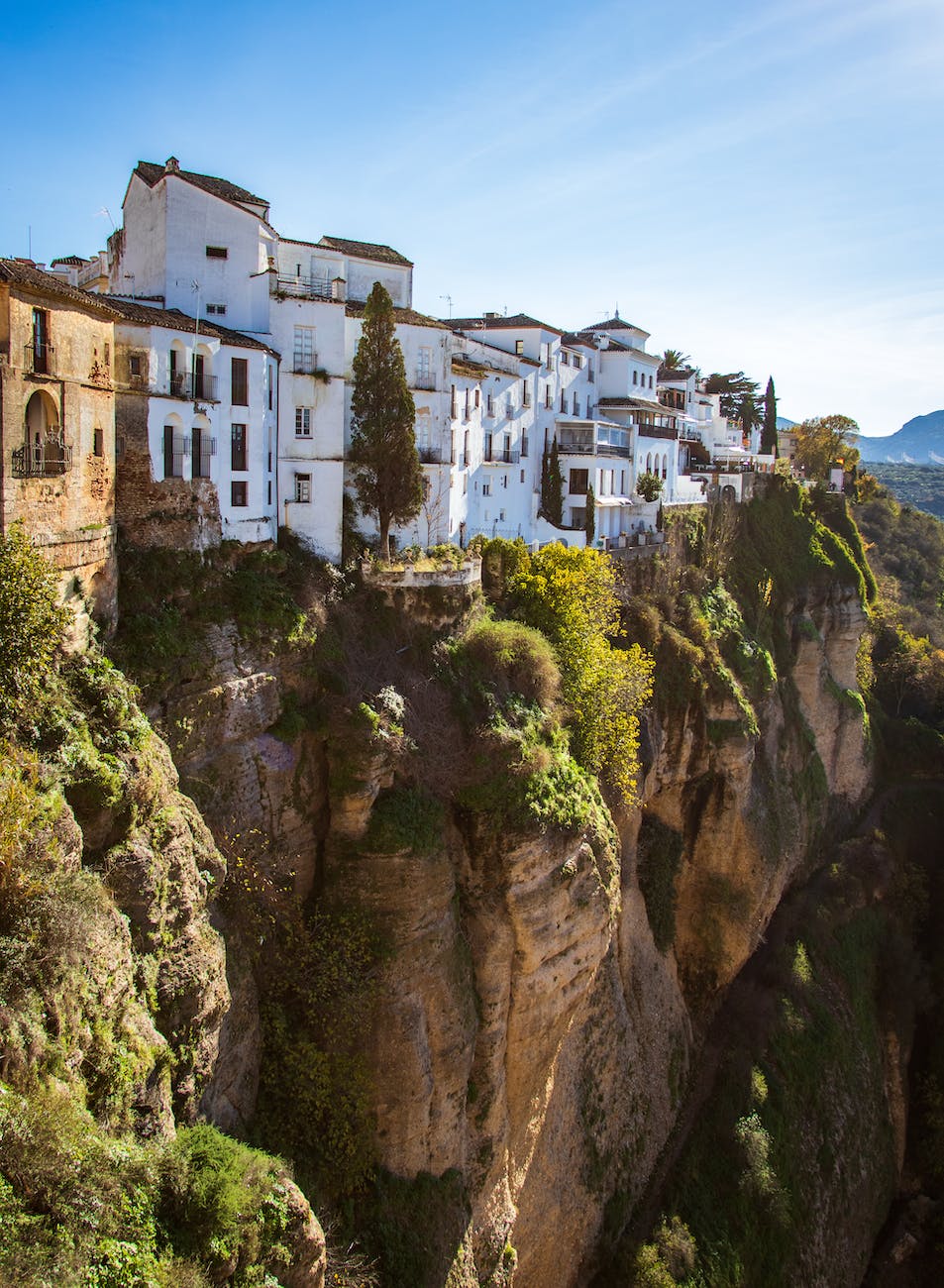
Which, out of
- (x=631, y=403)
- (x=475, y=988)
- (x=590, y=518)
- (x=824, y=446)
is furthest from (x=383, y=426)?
(x=824, y=446)

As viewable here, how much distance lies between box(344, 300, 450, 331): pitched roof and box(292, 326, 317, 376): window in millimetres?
1879

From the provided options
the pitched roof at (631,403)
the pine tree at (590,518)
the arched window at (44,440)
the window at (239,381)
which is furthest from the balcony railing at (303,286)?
the pitched roof at (631,403)

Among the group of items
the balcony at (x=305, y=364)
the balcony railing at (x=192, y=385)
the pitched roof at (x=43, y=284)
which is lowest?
the balcony railing at (x=192, y=385)

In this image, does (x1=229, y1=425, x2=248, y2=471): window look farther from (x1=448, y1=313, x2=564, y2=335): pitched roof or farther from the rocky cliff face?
(x1=448, y1=313, x2=564, y2=335): pitched roof

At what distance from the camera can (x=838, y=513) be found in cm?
5681

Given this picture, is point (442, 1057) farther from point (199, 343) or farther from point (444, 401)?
point (444, 401)

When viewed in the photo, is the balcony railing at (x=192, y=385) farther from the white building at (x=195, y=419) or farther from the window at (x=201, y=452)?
the window at (x=201, y=452)

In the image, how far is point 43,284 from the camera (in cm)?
1630

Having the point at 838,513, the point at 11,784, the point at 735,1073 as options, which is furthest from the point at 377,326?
the point at 838,513

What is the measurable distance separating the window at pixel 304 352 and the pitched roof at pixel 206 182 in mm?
3404

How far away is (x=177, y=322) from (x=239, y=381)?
202 centimetres

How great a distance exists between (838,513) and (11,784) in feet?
170

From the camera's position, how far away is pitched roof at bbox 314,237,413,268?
30.0m

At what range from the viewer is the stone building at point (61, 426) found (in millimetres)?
15781
